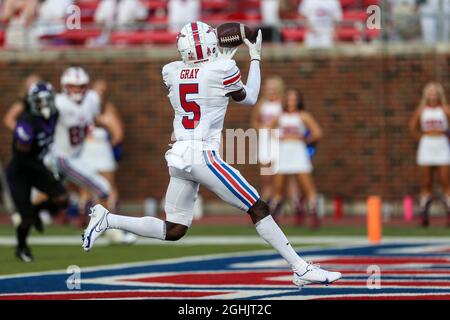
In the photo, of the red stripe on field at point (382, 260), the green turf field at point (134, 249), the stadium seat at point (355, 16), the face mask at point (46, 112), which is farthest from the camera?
the stadium seat at point (355, 16)

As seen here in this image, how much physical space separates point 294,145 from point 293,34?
294cm

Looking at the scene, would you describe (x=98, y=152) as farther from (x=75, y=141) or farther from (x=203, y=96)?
(x=203, y=96)

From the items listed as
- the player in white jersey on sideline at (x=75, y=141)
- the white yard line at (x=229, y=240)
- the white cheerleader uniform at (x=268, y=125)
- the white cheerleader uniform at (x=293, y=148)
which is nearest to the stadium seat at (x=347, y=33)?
the white cheerleader uniform at (x=268, y=125)

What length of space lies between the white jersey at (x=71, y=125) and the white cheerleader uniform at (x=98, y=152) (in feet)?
9.07

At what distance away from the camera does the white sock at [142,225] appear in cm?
949

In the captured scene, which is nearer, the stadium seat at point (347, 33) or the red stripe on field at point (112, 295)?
the red stripe on field at point (112, 295)

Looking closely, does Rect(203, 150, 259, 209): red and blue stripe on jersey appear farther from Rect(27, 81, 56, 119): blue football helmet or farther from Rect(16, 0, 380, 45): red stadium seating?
Rect(16, 0, 380, 45): red stadium seating

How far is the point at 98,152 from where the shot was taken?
18.6m

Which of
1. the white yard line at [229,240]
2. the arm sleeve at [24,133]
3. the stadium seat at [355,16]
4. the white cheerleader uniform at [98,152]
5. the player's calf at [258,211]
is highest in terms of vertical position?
the stadium seat at [355,16]

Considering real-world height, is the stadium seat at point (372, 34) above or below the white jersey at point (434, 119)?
above

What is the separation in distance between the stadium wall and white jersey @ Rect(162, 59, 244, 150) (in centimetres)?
995

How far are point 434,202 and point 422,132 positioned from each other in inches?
66.0

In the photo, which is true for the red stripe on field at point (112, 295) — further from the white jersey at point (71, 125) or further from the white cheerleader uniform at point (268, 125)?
the white cheerleader uniform at point (268, 125)

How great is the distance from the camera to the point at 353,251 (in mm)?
13469
